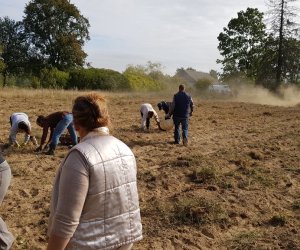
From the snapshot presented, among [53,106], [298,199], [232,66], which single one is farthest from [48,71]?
[298,199]

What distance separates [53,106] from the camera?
831 inches

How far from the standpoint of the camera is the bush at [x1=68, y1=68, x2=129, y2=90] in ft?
130

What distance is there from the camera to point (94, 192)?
2535 millimetres

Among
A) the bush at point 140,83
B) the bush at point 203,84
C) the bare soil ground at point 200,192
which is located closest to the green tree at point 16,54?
the bush at point 140,83

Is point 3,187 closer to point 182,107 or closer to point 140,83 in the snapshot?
A: point 182,107

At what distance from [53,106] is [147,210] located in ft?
49.9

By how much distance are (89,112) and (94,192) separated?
1.55 ft

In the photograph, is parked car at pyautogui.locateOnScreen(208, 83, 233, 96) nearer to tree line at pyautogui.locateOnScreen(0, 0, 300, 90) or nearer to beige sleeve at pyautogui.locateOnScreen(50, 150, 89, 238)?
tree line at pyautogui.locateOnScreen(0, 0, 300, 90)

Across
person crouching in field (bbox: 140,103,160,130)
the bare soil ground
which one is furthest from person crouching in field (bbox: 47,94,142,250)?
person crouching in field (bbox: 140,103,160,130)

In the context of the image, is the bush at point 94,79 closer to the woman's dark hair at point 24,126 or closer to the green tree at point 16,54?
the green tree at point 16,54

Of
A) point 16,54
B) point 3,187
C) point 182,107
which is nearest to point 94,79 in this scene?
point 16,54

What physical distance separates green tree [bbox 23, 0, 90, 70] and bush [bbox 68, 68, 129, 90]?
11.1ft

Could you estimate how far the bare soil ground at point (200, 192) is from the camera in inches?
238

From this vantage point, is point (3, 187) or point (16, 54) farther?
point (16, 54)
